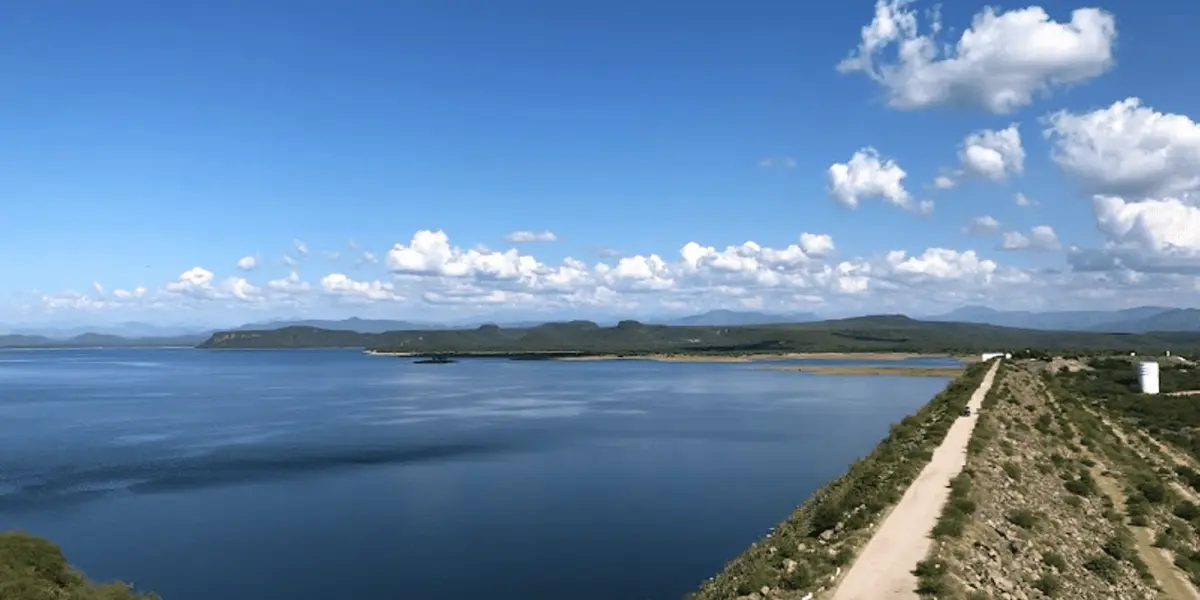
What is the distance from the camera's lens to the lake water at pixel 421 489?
29469 mm

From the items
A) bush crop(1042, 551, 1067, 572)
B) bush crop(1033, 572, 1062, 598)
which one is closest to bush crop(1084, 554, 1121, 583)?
bush crop(1042, 551, 1067, 572)

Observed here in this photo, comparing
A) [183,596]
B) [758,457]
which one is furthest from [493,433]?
[183,596]

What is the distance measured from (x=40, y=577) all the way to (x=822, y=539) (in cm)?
2094

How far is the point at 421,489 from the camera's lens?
44.5 m

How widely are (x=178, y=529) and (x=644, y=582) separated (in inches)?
856

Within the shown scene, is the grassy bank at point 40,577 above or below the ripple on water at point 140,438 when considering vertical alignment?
above

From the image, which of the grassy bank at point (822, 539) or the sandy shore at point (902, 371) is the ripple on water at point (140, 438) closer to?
the grassy bank at point (822, 539)

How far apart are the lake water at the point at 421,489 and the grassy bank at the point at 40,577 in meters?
5.09

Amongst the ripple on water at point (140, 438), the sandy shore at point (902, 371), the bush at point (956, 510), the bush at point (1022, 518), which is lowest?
the ripple on water at point (140, 438)

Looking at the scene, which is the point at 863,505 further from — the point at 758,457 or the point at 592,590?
the point at 758,457

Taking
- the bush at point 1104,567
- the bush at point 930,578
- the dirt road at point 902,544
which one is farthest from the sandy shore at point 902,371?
the bush at point 930,578

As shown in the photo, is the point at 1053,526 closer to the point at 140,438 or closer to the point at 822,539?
the point at 822,539

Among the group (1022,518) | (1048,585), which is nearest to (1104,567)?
(1022,518)

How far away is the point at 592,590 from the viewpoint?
27406 mm
